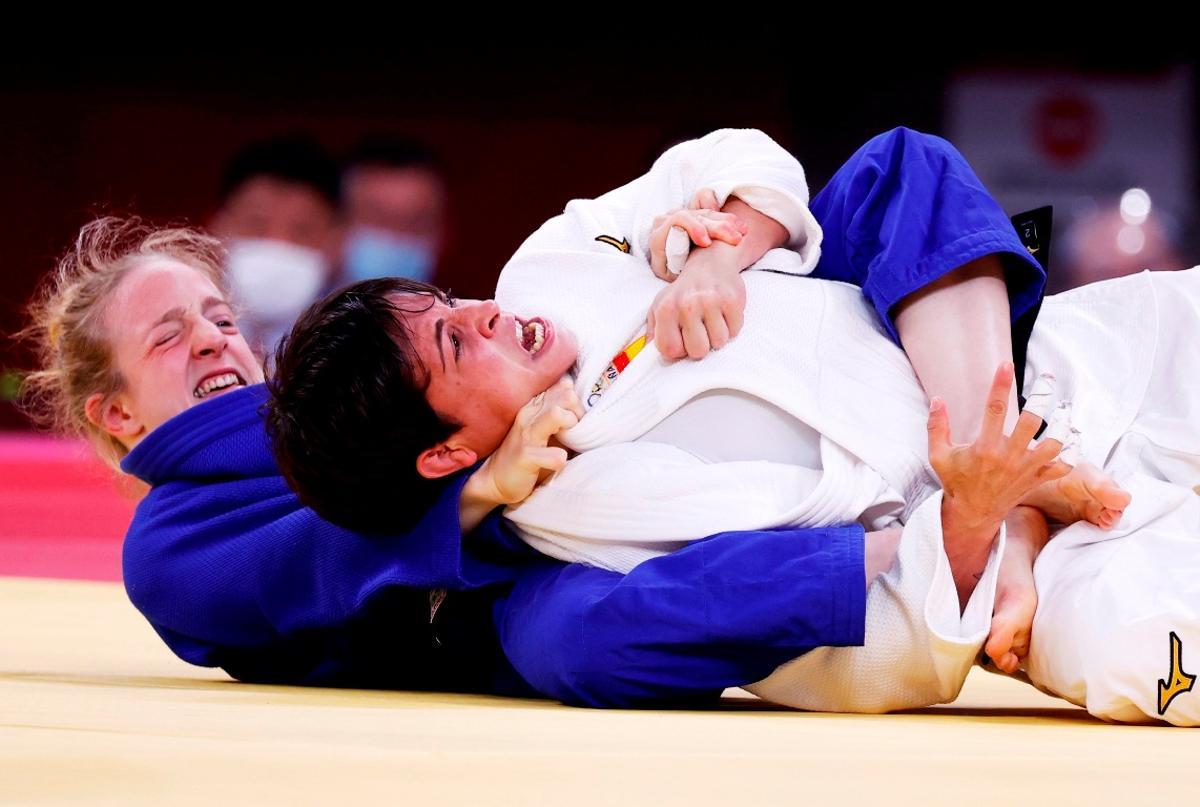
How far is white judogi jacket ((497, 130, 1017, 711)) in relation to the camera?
1.50 meters

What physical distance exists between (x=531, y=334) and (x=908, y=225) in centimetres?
46

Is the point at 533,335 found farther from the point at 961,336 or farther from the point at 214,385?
the point at 214,385

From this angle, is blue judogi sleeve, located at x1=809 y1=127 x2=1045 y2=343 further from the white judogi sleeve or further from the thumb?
the thumb

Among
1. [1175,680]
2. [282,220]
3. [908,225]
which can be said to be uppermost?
[908,225]

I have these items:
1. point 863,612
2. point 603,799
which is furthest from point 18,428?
point 603,799

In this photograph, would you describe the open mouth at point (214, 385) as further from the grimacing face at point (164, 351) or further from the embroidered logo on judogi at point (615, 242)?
the embroidered logo on judogi at point (615, 242)

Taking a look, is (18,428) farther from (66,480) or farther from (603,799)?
(603,799)

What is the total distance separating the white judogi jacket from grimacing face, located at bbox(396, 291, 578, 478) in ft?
0.17

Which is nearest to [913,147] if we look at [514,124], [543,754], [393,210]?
[543,754]

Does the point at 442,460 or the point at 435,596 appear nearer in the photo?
the point at 442,460

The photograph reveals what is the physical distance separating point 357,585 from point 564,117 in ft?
15.1

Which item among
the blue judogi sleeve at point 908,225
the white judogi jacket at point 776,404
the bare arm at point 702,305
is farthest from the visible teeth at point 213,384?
the blue judogi sleeve at point 908,225

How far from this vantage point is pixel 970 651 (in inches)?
57.8

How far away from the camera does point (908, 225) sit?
175 cm
